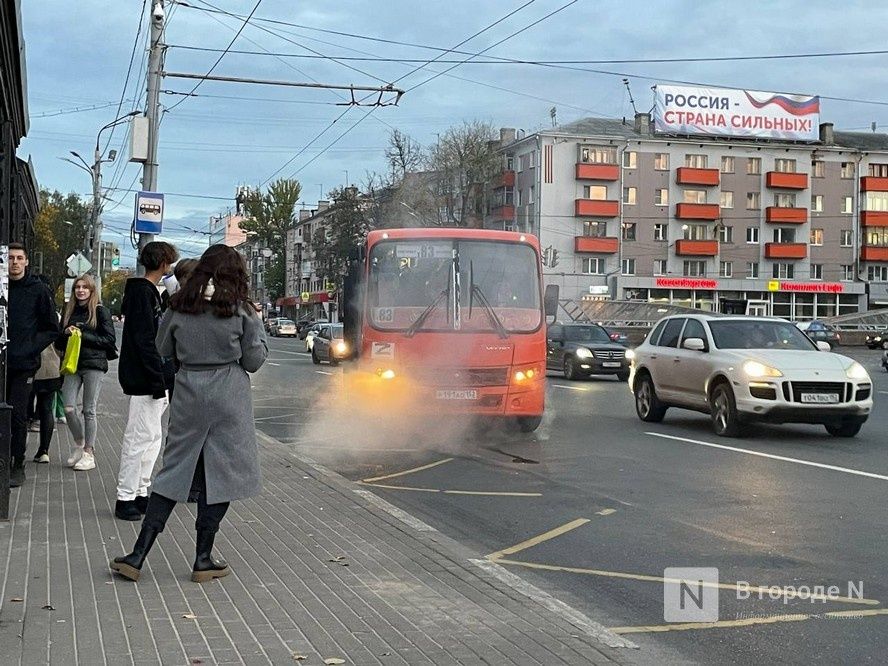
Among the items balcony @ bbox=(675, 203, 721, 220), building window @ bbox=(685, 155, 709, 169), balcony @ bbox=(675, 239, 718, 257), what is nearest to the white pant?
balcony @ bbox=(675, 239, 718, 257)

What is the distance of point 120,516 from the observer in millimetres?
7578

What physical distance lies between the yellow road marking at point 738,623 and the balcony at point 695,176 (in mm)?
74813

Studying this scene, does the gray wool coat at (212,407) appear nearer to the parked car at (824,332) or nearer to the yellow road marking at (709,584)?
the yellow road marking at (709,584)

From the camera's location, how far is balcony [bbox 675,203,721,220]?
78.4 m

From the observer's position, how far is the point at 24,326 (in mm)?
8539

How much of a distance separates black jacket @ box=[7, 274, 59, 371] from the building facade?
219 feet

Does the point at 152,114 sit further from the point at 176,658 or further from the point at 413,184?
the point at 413,184

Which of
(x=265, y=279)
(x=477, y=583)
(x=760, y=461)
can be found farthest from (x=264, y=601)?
(x=265, y=279)

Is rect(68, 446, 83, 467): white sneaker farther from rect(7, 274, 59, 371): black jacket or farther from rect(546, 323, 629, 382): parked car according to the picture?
rect(546, 323, 629, 382): parked car

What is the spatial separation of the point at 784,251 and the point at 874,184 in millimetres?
9012

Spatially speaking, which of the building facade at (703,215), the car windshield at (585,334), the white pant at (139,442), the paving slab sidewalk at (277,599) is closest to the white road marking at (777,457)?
the paving slab sidewalk at (277,599)

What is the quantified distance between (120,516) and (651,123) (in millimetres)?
74488

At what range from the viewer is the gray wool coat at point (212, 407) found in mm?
5789

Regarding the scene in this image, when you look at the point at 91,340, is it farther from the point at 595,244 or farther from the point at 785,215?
the point at 785,215
